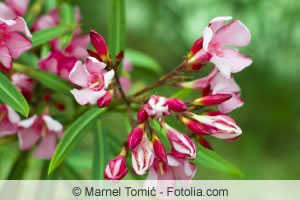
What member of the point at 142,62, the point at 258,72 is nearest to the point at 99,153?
the point at 142,62

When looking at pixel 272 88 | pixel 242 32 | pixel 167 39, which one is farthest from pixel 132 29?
pixel 242 32

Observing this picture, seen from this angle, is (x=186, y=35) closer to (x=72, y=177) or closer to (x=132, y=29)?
(x=132, y=29)

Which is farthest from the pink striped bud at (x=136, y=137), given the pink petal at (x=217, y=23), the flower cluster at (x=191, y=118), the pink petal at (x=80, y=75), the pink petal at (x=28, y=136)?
the pink petal at (x=28, y=136)

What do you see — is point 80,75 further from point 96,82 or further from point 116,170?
point 116,170

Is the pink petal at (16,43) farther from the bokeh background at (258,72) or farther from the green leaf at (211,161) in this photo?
the bokeh background at (258,72)

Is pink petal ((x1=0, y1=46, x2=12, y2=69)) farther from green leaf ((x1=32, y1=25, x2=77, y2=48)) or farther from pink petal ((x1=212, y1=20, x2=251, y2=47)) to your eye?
pink petal ((x1=212, y1=20, x2=251, y2=47))

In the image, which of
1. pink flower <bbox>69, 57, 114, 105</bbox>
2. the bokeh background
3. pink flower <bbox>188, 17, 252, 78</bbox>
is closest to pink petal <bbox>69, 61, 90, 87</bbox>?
pink flower <bbox>69, 57, 114, 105</bbox>
